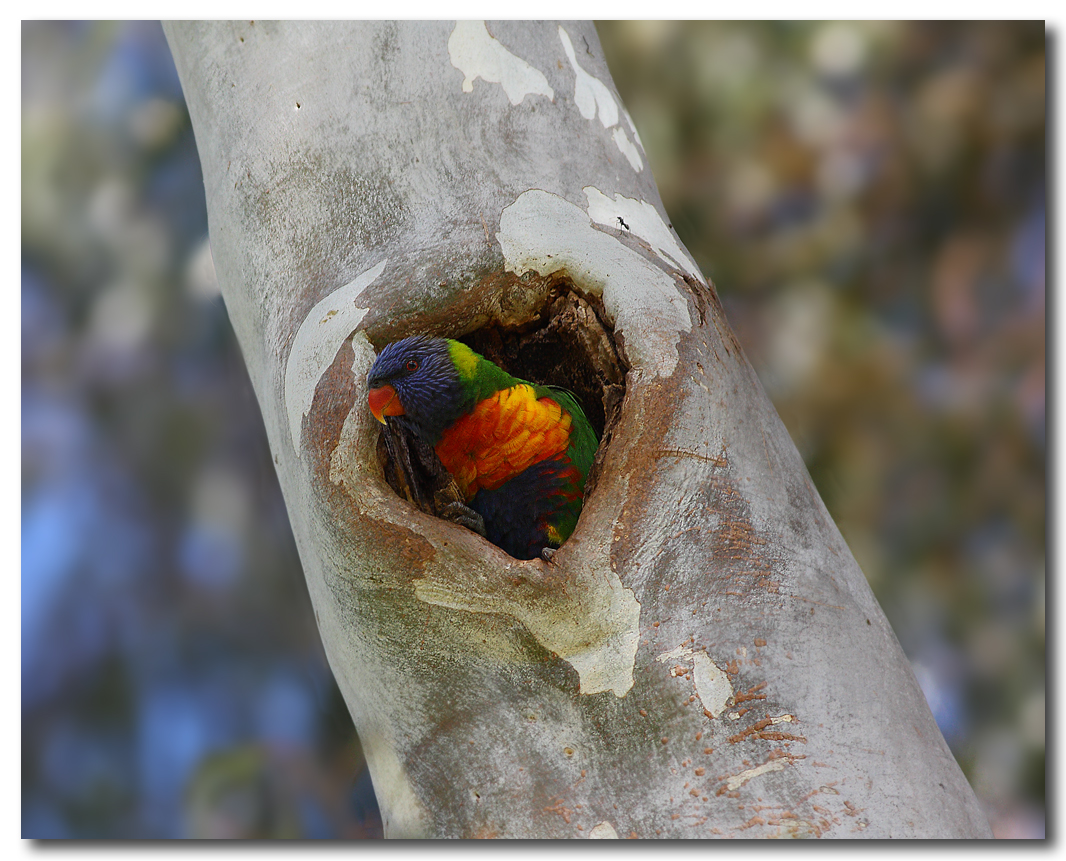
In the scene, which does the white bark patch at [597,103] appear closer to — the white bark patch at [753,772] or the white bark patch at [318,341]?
the white bark patch at [318,341]

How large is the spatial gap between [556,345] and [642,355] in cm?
25

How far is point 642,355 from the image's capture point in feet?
2.76

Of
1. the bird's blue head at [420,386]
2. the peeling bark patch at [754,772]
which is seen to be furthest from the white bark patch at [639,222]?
the peeling bark patch at [754,772]

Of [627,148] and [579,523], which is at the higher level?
[627,148]

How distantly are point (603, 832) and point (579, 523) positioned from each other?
0.91 feet

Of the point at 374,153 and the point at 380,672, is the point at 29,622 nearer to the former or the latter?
the point at 380,672

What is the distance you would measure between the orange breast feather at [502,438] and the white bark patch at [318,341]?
0.99 ft

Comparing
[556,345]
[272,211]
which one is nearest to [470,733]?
[556,345]

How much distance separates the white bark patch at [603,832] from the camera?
2.40ft

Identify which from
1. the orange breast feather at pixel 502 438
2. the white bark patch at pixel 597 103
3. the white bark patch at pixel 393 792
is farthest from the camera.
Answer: the orange breast feather at pixel 502 438

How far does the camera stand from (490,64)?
1.02m

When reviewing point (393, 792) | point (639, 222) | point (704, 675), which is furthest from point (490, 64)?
point (393, 792)

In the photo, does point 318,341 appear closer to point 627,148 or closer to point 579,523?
point 579,523

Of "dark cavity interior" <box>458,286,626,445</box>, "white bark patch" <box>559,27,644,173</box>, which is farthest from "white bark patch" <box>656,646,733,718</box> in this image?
"white bark patch" <box>559,27,644,173</box>
